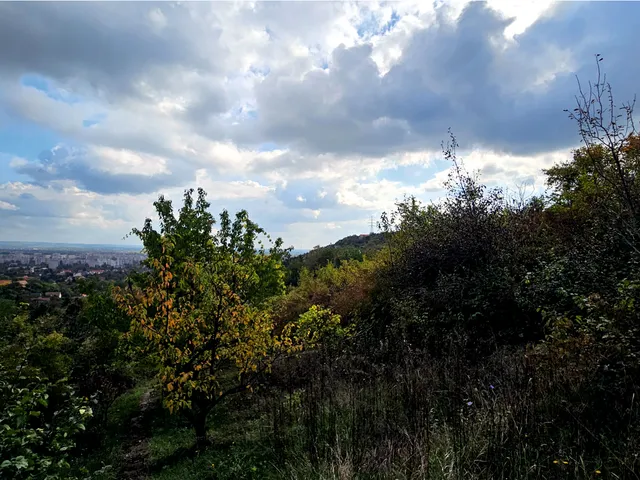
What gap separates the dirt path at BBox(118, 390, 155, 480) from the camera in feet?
20.7

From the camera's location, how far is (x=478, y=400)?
4062mm

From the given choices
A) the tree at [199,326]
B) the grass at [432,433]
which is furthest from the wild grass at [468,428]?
the tree at [199,326]

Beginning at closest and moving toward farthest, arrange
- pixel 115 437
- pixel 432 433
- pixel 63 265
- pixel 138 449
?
pixel 432 433 → pixel 138 449 → pixel 115 437 → pixel 63 265

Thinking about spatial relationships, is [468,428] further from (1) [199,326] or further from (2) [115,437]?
(2) [115,437]

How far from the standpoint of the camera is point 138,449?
7926 millimetres

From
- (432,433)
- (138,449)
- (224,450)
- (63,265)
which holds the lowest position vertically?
(138,449)

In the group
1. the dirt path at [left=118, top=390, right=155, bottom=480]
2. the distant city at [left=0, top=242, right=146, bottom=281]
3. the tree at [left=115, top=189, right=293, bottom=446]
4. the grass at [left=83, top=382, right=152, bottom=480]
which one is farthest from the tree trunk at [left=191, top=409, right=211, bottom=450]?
the distant city at [left=0, top=242, right=146, bottom=281]

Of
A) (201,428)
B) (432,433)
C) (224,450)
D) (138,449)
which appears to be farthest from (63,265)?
(432,433)

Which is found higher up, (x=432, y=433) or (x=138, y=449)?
(x=432, y=433)

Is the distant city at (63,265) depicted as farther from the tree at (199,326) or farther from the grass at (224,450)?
the tree at (199,326)

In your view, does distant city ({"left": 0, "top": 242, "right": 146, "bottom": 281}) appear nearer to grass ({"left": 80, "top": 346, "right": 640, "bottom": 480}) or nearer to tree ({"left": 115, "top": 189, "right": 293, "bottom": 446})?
tree ({"left": 115, "top": 189, "right": 293, "bottom": 446})

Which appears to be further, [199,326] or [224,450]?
[199,326]

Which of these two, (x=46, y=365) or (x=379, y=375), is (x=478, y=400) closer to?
(x=379, y=375)

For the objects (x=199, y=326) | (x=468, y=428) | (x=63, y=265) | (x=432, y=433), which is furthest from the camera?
(x=63, y=265)
